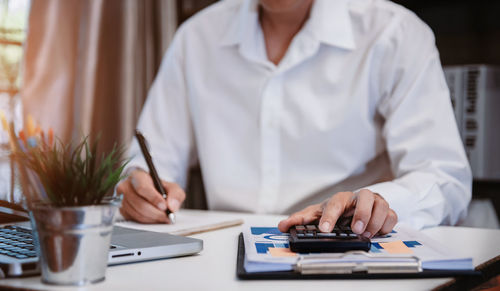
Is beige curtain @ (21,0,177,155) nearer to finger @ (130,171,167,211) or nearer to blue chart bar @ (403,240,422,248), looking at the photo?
finger @ (130,171,167,211)

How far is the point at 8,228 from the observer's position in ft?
2.34

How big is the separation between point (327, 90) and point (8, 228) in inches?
30.1

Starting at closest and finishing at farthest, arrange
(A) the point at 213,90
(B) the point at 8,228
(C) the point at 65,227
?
1. (C) the point at 65,227
2. (B) the point at 8,228
3. (A) the point at 213,90

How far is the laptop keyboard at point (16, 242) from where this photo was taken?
1.83 ft

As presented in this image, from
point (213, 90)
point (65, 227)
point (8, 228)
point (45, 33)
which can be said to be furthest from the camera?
point (45, 33)

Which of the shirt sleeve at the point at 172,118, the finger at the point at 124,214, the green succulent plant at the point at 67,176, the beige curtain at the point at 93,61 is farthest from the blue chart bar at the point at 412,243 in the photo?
the beige curtain at the point at 93,61

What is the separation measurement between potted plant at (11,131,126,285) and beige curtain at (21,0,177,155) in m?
1.20

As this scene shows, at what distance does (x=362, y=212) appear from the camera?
641 millimetres

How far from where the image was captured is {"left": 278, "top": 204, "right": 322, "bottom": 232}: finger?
68 cm

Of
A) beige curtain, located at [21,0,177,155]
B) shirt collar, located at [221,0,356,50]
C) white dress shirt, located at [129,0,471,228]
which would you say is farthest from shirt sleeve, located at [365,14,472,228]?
beige curtain, located at [21,0,177,155]

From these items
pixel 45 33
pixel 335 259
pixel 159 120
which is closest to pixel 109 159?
pixel 335 259

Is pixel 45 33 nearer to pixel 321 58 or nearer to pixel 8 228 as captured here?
pixel 321 58

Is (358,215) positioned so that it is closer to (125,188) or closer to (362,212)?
(362,212)

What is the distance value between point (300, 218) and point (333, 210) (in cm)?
6
